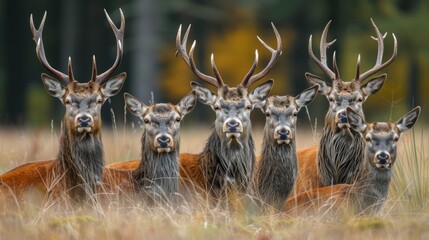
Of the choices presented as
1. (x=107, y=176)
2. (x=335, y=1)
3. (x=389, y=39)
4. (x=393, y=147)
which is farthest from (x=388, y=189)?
(x=335, y=1)

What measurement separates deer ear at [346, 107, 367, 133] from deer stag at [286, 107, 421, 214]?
18 cm

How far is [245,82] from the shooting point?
9633mm

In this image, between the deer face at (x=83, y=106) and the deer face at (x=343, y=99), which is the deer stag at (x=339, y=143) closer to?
the deer face at (x=343, y=99)

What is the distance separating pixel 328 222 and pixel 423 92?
24838 millimetres

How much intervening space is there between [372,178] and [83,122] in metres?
2.18

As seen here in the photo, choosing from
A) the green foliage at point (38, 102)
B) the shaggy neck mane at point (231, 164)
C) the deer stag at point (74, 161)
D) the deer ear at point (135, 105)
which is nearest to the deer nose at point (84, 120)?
the deer stag at point (74, 161)

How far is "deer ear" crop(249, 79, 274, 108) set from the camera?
9.78 metres

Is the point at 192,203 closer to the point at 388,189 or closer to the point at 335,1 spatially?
the point at 388,189

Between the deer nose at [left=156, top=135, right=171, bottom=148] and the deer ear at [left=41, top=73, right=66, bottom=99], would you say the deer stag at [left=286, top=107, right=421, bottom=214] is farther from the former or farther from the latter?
the deer ear at [left=41, top=73, right=66, bottom=99]

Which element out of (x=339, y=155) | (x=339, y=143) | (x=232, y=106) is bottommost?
(x=339, y=155)

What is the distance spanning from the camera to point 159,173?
29.8 feet

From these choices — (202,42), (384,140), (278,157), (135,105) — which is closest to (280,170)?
(278,157)

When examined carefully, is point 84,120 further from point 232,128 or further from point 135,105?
point 232,128

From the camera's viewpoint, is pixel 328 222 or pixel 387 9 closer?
pixel 328 222
